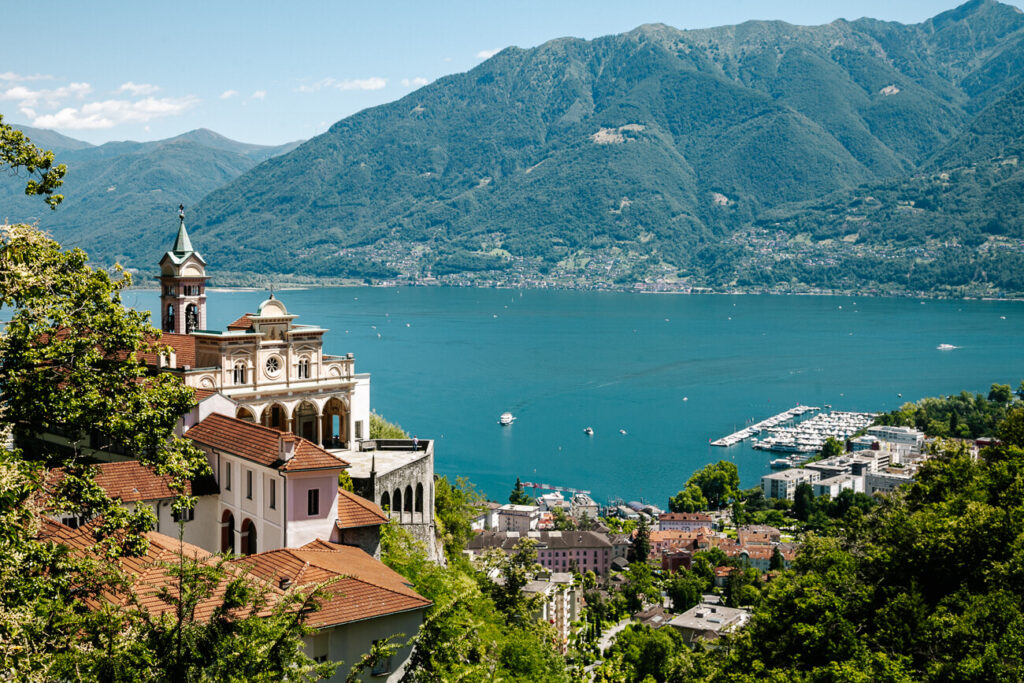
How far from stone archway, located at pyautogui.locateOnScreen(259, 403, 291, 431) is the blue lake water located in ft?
99.4

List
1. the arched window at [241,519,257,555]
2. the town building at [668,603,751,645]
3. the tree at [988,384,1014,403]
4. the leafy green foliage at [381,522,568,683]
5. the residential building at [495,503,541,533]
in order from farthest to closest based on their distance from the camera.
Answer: the tree at [988,384,1014,403] → the residential building at [495,503,541,533] → the town building at [668,603,751,645] → the arched window at [241,519,257,555] → the leafy green foliage at [381,522,568,683]

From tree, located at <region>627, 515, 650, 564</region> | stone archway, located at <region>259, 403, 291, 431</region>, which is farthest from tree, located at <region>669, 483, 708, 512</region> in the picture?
stone archway, located at <region>259, 403, 291, 431</region>

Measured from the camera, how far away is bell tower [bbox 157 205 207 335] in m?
31.0

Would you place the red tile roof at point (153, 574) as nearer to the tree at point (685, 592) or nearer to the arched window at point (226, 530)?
the arched window at point (226, 530)

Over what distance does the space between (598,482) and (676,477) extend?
6554 millimetres

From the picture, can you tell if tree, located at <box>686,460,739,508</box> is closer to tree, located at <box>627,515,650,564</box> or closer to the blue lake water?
the blue lake water

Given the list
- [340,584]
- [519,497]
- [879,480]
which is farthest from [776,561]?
[340,584]

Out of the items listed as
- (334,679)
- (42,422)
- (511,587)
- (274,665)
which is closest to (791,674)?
(511,587)

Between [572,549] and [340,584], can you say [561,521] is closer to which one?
[572,549]

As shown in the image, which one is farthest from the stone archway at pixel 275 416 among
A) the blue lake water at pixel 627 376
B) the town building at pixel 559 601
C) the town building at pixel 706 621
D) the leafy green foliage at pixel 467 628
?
the blue lake water at pixel 627 376

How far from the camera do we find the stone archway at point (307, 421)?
91.0 ft

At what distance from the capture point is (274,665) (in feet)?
28.7

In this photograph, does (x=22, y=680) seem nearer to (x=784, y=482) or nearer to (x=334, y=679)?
(x=334, y=679)

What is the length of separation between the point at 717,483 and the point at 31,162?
70.5m
